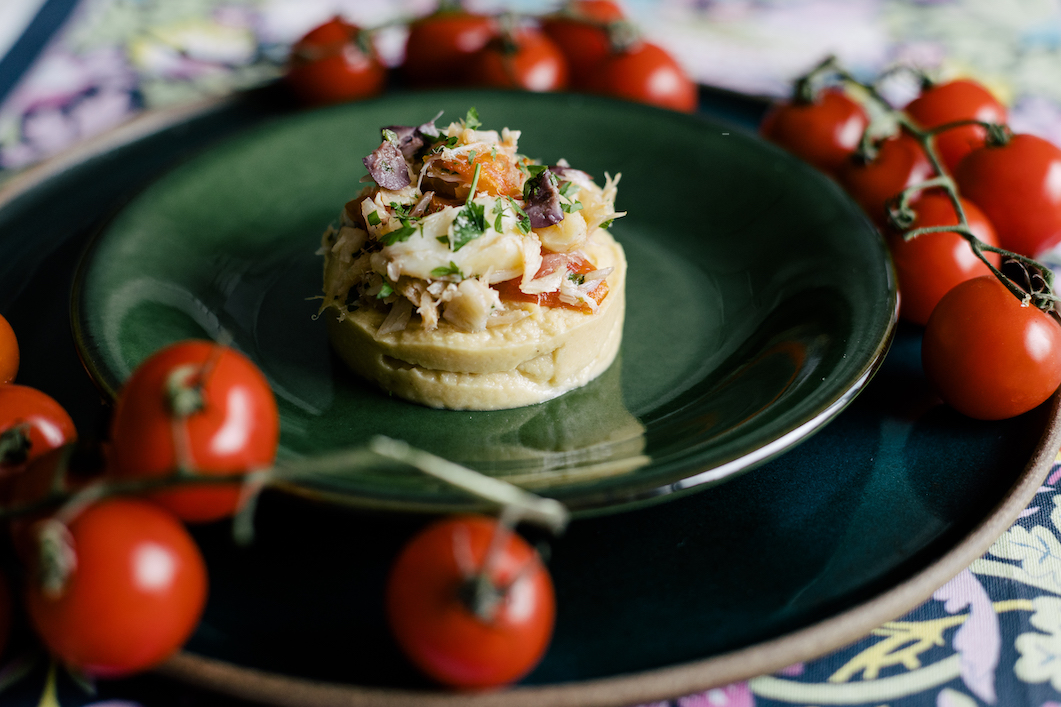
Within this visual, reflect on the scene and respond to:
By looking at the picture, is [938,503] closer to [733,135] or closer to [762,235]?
[762,235]

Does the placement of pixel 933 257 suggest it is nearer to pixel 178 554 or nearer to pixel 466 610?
pixel 466 610

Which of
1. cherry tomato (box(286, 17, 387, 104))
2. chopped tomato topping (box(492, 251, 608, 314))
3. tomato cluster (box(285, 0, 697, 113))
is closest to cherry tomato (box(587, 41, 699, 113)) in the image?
tomato cluster (box(285, 0, 697, 113))

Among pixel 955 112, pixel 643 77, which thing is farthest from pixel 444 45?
pixel 955 112

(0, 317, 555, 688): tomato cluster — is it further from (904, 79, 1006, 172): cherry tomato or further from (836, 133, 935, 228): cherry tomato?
(904, 79, 1006, 172): cherry tomato

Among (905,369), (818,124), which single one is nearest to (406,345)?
(905,369)

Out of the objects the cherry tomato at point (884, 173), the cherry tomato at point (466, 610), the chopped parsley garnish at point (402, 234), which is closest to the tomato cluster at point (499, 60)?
the cherry tomato at point (884, 173)

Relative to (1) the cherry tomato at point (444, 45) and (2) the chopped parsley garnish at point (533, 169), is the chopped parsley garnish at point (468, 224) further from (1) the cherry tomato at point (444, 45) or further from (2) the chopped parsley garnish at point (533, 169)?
(1) the cherry tomato at point (444, 45)
